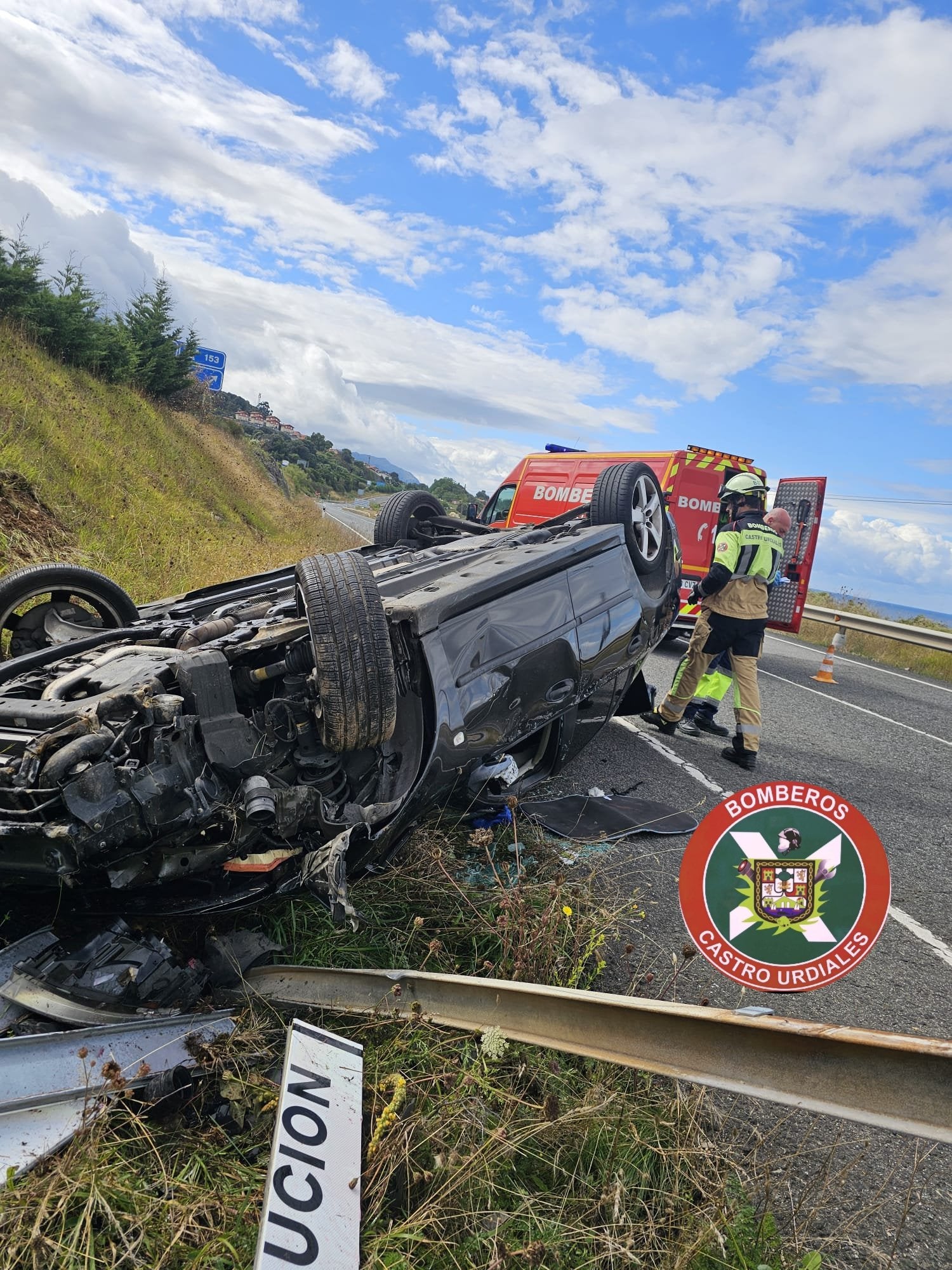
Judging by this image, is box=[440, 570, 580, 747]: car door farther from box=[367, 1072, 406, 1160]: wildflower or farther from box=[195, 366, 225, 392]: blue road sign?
box=[195, 366, 225, 392]: blue road sign

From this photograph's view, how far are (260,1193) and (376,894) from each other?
4.03 ft

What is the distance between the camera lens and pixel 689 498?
8.84m

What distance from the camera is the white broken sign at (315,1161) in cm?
157

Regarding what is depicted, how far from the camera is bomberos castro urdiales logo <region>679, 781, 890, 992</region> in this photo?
1783mm

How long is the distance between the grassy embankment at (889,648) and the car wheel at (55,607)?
11886 mm

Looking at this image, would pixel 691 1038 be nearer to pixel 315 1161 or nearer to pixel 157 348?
pixel 315 1161

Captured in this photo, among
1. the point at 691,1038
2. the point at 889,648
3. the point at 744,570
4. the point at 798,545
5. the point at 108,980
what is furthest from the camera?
the point at 889,648

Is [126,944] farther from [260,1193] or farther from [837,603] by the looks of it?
[837,603]

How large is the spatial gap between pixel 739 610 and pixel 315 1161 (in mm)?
4908

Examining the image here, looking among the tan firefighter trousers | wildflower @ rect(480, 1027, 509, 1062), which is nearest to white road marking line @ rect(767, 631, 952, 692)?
the tan firefighter trousers

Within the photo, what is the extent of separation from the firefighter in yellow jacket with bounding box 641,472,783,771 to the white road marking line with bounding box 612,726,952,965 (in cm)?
41

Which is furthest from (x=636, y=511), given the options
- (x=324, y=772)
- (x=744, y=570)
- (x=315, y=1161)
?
(x=315, y=1161)

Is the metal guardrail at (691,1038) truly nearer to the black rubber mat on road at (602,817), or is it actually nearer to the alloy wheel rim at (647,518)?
the black rubber mat on road at (602,817)

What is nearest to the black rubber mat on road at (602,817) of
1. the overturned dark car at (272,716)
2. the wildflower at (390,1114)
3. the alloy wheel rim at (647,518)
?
the overturned dark car at (272,716)
